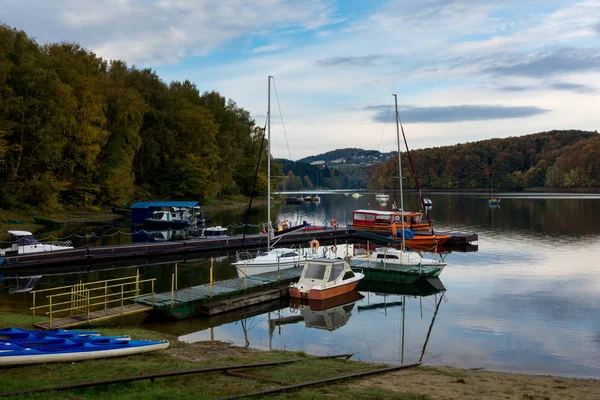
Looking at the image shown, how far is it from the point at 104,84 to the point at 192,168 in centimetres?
2273

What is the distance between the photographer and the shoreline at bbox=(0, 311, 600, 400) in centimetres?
1202

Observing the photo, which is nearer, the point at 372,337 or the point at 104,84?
the point at 372,337

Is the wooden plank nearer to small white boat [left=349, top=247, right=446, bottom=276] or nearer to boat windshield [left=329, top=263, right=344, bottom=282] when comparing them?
boat windshield [left=329, top=263, right=344, bottom=282]

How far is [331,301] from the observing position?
3095 centimetres

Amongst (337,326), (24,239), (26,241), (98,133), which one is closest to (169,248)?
(26,241)

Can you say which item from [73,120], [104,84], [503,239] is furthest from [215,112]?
[503,239]

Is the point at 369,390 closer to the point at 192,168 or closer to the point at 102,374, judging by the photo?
the point at 102,374

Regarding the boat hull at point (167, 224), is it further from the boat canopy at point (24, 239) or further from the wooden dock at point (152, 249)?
the boat canopy at point (24, 239)

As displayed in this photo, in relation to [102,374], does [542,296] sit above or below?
below

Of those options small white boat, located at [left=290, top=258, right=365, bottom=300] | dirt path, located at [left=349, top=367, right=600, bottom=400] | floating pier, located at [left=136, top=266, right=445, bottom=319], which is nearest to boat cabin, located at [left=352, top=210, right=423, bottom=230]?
floating pier, located at [left=136, top=266, right=445, bottom=319]

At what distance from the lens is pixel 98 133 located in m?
74.1

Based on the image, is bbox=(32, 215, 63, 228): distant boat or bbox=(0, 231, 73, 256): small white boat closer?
bbox=(0, 231, 73, 256): small white boat

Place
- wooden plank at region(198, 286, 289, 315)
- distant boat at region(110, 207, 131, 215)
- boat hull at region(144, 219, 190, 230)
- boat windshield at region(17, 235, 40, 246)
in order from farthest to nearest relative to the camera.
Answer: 1. distant boat at region(110, 207, 131, 215)
2. boat hull at region(144, 219, 190, 230)
3. boat windshield at region(17, 235, 40, 246)
4. wooden plank at region(198, 286, 289, 315)

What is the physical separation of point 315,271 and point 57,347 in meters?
18.6
